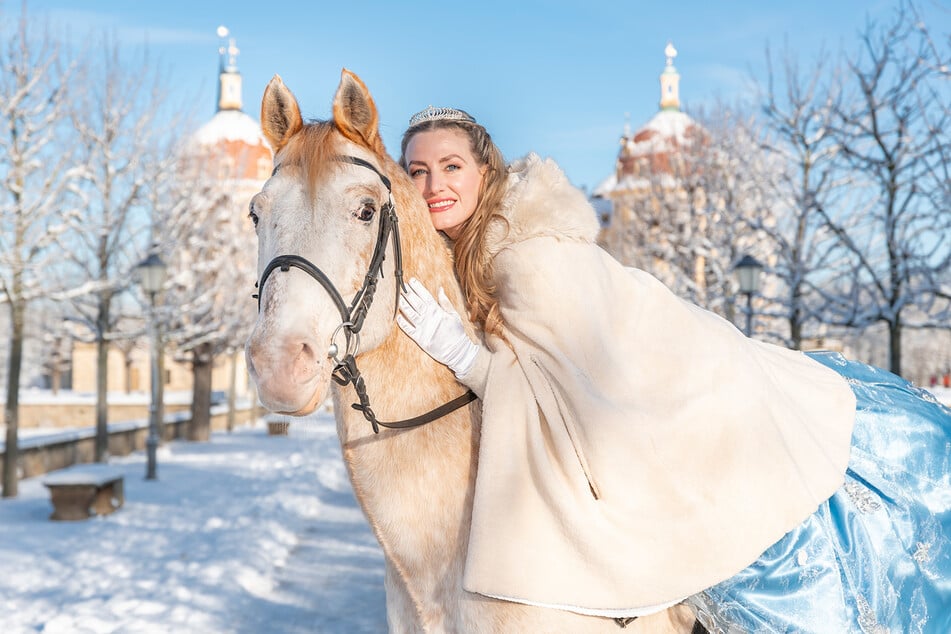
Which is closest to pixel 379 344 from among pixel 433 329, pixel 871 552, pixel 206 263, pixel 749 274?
pixel 433 329

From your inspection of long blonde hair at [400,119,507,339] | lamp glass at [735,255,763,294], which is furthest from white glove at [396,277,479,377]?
lamp glass at [735,255,763,294]

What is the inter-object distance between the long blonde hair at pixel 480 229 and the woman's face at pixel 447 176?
27 millimetres

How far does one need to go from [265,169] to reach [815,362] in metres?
26.3

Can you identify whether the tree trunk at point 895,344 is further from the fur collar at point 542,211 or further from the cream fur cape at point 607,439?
the fur collar at point 542,211

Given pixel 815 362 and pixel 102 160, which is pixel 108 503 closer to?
pixel 102 160

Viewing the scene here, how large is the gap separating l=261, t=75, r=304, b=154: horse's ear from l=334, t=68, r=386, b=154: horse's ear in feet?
0.45

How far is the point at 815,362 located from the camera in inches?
129

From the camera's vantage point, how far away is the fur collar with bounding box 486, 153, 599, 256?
2.59 meters

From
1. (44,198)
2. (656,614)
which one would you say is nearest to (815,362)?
(656,614)

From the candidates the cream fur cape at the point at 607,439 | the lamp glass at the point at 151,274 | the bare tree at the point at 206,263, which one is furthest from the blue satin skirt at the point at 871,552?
the bare tree at the point at 206,263

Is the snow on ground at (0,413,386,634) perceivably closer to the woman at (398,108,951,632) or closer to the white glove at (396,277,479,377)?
the white glove at (396,277,479,377)

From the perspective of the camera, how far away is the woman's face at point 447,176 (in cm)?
295

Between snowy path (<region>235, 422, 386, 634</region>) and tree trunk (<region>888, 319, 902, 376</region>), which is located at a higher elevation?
tree trunk (<region>888, 319, 902, 376</region>)

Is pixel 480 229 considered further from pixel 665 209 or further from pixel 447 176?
pixel 665 209
